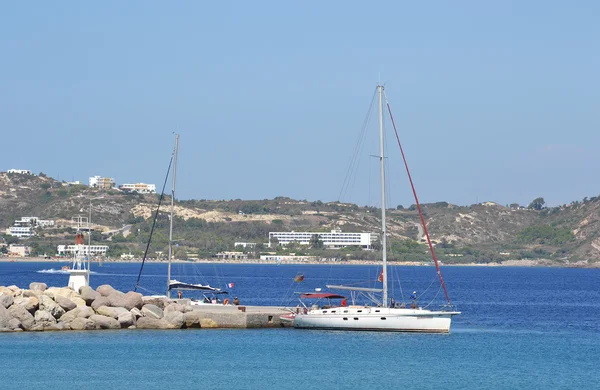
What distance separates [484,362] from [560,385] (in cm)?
515

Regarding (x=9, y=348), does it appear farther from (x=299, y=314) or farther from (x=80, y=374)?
A: (x=299, y=314)

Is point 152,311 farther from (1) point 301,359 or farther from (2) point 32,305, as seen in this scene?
(1) point 301,359

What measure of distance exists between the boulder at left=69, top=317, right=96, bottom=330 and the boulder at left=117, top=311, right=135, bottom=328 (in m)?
1.25

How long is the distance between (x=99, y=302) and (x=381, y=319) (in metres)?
13.1

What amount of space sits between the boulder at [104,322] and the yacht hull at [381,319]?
892 cm

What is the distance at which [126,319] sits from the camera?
49156 mm

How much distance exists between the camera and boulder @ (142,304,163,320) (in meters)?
49.9

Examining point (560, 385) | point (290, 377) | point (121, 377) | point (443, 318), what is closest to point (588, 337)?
point (443, 318)

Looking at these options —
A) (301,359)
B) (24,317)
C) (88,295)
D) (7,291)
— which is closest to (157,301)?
(88,295)

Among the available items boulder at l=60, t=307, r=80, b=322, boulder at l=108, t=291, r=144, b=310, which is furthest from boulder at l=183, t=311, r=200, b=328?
boulder at l=60, t=307, r=80, b=322

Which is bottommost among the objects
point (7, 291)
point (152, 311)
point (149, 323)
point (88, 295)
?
point (149, 323)

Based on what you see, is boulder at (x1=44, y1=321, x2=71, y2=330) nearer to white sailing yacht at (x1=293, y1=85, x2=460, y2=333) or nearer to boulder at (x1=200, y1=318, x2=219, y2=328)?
boulder at (x1=200, y1=318, x2=219, y2=328)

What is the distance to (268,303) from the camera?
7388cm

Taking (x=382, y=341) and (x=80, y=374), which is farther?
(x=382, y=341)
